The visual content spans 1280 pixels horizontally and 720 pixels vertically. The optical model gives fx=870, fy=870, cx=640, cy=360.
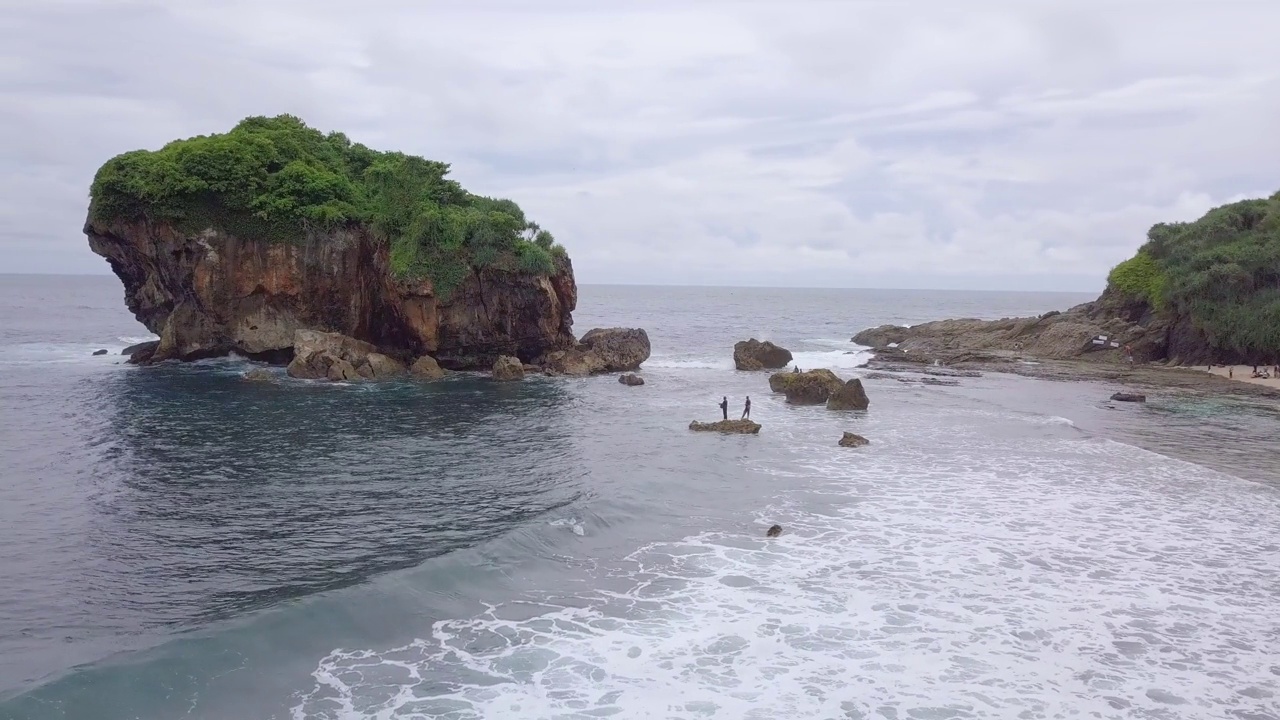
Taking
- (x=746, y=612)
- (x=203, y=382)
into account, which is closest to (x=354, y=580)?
(x=746, y=612)

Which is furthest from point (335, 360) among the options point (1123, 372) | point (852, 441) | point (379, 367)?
point (1123, 372)

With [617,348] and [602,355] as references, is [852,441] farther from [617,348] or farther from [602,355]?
[617,348]

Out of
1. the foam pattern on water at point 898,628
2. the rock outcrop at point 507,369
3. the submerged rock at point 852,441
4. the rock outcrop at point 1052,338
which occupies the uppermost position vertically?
the rock outcrop at point 1052,338

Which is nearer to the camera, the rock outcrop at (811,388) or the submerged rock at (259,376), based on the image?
the rock outcrop at (811,388)

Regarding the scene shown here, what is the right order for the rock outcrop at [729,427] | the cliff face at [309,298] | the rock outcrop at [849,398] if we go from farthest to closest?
1. the cliff face at [309,298]
2. the rock outcrop at [849,398]
3. the rock outcrop at [729,427]

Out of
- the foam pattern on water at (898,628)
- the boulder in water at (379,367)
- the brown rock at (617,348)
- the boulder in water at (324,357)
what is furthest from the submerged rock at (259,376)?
the foam pattern on water at (898,628)

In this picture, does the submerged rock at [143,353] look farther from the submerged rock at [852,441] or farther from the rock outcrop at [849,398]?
the submerged rock at [852,441]

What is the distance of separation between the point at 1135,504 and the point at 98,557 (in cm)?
2221

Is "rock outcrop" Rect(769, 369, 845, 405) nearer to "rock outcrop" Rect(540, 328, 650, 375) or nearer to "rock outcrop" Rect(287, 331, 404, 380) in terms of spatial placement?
"rock outcrop" Rect(540, 328, 650, 375)

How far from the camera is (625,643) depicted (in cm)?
1314

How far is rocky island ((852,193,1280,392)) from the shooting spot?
45469mm

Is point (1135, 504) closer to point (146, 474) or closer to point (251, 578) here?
point (251, 578)

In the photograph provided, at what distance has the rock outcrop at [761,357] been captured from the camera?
50031 mm

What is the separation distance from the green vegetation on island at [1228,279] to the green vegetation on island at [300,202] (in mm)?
34721
